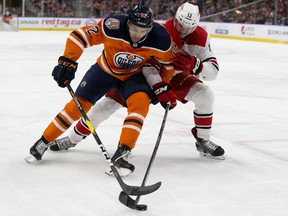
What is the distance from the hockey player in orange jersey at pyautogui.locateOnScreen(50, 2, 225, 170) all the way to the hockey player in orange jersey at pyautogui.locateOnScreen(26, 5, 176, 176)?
0.15m

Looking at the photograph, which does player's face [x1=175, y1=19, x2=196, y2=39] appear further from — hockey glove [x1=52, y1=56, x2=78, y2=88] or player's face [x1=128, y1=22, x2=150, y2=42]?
hockey glove [x1=52, y1=56, x2=78, y2=88]

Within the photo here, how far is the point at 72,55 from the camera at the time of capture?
3.15 metres

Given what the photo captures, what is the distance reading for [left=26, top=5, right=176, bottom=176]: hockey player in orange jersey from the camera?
9.88ft

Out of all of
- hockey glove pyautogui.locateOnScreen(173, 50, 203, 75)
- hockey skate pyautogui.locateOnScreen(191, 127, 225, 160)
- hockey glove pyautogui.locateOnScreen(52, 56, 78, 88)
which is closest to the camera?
hockey glove pyautogui.locateOnScreen(52, 56, 78, 88)

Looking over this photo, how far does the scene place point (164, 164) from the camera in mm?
3385

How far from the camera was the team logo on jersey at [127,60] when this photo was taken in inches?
125

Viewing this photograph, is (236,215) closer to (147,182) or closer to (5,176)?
(147,182)

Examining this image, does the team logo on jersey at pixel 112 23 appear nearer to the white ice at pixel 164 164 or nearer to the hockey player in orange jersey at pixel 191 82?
the hockey player in orange jersey at pixel 191 82

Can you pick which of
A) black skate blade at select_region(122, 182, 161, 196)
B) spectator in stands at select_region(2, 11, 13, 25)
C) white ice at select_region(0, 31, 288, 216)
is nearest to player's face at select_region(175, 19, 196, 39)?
white ice at select_region(0, 31, 288, 216)

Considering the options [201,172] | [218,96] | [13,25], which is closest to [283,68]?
[218,96]

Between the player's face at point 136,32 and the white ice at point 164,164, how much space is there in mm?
792

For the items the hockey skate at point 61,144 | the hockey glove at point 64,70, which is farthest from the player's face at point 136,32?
the hockey skate at point 61,144

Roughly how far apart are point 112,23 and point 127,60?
23cm

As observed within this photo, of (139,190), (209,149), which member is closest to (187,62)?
(209,149)
